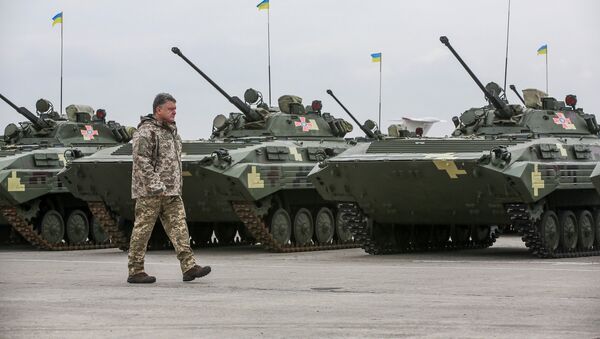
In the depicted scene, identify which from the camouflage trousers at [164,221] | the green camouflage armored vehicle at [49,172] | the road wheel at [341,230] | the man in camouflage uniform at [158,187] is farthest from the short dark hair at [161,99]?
the road wheel at [341,230]

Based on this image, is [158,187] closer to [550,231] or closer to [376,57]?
[550,231]

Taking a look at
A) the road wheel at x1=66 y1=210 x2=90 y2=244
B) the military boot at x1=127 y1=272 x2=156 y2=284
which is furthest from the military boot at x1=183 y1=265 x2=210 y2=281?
the road wheel at x1=66 y1=210 x2=90 y2=244

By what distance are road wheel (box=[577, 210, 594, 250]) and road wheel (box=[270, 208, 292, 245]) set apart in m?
5.73

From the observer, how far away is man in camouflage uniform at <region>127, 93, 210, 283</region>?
14969mm

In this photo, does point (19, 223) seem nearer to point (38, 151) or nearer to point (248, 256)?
point (38, 151)

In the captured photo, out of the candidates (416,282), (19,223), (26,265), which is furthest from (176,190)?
(19,223)

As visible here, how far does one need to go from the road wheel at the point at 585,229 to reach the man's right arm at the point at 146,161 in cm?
968

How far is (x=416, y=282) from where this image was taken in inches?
607

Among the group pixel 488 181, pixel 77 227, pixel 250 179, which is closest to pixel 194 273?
pixel 488 181

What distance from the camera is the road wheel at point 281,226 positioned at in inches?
969

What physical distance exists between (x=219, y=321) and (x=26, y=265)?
32.3 feet

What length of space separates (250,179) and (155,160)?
827cm

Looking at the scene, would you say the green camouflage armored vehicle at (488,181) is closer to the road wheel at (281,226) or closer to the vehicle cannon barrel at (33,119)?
the road wheel at (281,226)

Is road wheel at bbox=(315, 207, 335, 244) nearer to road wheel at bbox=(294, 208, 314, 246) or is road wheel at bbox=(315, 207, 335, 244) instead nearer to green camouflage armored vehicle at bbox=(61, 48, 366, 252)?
green camouflage armored vehicle at bbox=(61, 48, 366, 252)
